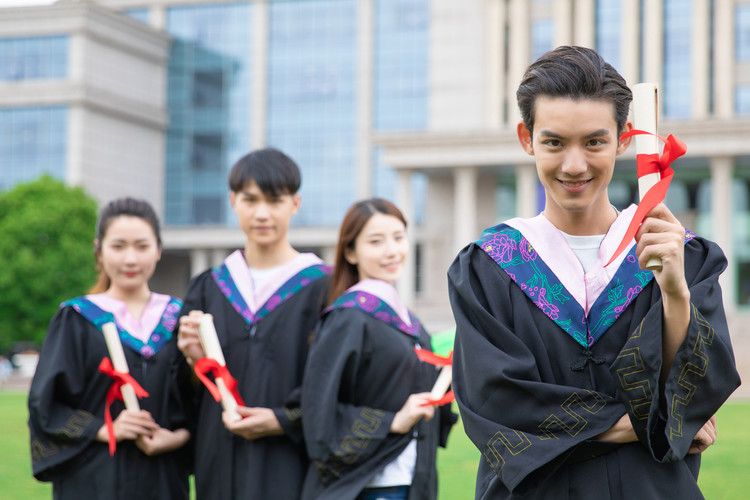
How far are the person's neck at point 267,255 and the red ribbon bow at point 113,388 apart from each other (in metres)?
0.75

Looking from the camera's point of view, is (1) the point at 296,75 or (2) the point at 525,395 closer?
(2) the point at 525,395

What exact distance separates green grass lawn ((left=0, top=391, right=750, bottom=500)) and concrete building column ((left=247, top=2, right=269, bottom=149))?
31.1 meters

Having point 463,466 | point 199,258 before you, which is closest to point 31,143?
point 199,258

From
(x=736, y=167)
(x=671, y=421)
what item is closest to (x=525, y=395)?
(x=671, y=421)

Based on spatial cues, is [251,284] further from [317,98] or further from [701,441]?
[317,98]

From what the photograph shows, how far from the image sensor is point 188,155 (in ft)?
157

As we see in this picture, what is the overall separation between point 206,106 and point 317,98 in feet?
20.2

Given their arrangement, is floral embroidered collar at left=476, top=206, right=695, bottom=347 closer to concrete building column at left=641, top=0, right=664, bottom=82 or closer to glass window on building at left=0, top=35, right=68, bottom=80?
concrete building column at left=641, top=0, right=664, bottom=82

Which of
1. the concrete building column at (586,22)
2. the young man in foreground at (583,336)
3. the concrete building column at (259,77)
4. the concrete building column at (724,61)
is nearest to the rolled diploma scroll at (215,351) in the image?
the young man in foreground at (583,336)

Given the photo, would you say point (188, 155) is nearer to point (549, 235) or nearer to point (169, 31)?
point (169, 31)

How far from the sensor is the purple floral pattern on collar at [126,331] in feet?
14.1

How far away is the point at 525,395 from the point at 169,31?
48734mm

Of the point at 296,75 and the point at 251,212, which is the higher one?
the point at 296,75

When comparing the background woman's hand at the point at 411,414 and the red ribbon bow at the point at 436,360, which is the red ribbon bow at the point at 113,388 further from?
the red ribbon bow at the point at 436,360
